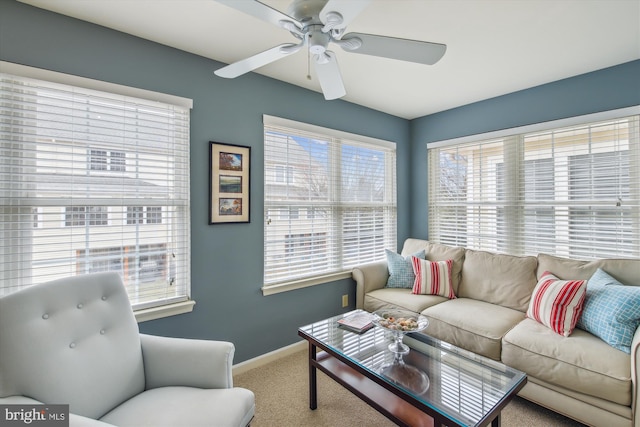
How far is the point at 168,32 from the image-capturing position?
6.46ft

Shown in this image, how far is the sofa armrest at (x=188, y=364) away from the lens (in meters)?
1.48

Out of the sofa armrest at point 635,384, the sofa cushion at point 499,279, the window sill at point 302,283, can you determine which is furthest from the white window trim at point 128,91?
the sofa armrest at point 635,384

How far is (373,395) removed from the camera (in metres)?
1.62

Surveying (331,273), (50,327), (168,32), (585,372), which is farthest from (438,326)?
(168,32)

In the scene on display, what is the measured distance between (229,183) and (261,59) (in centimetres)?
111

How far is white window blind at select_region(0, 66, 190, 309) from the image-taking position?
166 cm

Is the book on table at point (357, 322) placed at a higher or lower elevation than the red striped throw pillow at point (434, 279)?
lower

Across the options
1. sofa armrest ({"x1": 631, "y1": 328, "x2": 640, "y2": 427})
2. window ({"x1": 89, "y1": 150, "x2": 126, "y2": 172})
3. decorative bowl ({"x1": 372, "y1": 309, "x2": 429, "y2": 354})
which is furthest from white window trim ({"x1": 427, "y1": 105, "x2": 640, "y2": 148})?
window ({"x1": 89, "y1": 150, "x2": 126, "y2": 172})

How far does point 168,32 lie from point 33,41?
2.41 ft

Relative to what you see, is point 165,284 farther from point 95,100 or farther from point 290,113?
point 290,113

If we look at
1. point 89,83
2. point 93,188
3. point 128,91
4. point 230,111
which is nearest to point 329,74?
point 230,111

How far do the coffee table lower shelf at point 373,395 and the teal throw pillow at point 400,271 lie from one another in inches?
54.2

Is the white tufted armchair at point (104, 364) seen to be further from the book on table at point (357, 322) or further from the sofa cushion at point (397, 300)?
the sofa cushion at point (397, 300)

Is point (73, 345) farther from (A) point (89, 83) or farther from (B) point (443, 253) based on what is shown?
(B) point (443, 253)
